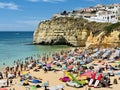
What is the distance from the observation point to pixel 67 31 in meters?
76.8

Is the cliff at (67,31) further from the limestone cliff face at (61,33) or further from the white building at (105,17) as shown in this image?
the white building at (105,17)

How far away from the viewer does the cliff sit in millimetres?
70625

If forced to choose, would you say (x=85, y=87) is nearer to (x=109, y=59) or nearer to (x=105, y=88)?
(x=105, y=88)

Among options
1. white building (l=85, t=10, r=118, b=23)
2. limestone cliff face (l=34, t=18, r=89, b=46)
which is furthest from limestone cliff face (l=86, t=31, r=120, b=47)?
white building (l=85, t=10, r=118, b=23)

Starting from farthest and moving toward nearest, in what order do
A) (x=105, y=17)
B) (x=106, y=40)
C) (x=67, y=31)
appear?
(x=105, y=17) < (x=67, y=31) < (x=106, y=40)

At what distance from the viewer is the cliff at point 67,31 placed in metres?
70.6

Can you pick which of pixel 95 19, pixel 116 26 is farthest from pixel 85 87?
pixel 95 19

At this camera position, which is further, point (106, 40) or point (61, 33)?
point (61, 33)

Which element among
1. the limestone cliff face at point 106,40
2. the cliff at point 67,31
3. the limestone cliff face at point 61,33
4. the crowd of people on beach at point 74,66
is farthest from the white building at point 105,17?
the crowd of people on beach at point 74,66

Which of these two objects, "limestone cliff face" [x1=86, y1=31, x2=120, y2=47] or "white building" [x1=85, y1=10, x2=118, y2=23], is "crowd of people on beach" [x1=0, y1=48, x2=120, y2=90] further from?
"white building" [x1=85, y1=10, x2=118, y2=23]

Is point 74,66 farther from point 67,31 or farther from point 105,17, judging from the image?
point 105,17

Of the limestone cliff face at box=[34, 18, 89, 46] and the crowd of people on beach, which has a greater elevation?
the limestone cliff face at box=[34, 18, 89, 46]

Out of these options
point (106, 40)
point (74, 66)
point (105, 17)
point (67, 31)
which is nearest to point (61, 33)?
point (67, 31)

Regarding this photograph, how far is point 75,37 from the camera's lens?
72.9m
